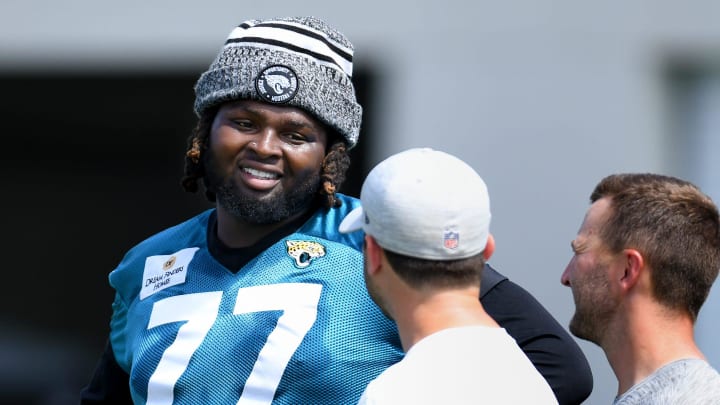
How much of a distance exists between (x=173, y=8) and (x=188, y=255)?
136 inches

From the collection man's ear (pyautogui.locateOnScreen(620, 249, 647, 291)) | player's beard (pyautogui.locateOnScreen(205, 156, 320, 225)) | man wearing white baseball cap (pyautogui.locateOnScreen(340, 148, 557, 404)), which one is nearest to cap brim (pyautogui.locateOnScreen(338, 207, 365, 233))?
man wearing white baseball cap (pyautogui.locateOnScreen(340, 148, 557, 404))

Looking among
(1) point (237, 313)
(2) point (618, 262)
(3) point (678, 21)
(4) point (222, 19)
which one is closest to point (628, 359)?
(2) point (618, 262)

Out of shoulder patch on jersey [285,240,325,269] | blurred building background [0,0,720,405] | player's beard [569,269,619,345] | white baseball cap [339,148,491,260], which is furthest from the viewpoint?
blurred building background [0,0,720,405]

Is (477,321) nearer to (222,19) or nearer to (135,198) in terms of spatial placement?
(222,19)

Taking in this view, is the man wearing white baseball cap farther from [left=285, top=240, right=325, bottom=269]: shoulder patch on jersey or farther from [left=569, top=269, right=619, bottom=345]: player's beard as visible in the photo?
[left=285, top=240, right=325, bottom=269]: shoulder patch on jersey

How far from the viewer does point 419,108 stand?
19.7 feet

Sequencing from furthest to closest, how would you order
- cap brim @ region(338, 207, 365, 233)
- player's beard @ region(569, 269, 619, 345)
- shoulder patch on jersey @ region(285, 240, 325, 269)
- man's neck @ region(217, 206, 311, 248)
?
man's neck @ region(217, 206, 311, 248)
shoulder patch on jersey @ region(285, 240, 325, 269)
player's beard @ region(569, 269, 619, 345)
cap brim @ region(338, 207, 365, 233)

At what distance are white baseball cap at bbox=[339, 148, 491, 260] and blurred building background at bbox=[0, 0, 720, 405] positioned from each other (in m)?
3.41

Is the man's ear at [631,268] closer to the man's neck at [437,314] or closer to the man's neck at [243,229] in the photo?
the man's neck at [437,314]

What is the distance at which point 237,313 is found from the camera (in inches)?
115

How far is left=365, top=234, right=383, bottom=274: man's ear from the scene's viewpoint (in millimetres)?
2301

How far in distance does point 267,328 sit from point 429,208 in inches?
30.5

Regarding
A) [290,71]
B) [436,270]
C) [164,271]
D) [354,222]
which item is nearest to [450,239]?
[436,270]

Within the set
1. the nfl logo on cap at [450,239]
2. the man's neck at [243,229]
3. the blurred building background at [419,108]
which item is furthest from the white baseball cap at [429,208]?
the blurred building background at [419,108]
